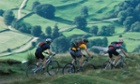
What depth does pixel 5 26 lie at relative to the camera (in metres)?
164

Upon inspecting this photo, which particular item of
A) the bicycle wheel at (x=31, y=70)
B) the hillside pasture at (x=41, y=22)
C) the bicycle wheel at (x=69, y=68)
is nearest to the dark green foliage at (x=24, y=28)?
the hillside pasture at (x=41, y=22)

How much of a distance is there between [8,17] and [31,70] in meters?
155

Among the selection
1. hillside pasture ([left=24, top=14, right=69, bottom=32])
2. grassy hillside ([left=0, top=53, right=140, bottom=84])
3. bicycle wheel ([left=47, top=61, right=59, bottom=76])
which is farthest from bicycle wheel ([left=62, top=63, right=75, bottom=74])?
hillside pasture ([left=24, top=14, right=69, bottom=32])

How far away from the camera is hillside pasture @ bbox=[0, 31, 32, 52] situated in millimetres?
136688

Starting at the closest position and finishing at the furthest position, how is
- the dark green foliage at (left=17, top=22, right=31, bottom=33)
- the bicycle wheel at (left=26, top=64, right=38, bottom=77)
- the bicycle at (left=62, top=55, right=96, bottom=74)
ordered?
1. the bicycle wheel at (left=26, top=64, right=38, bottom=77)
2. the bicycle at (left=62, top=55, right=96, bottom=74)
3. the dark green foliage at (left=17, top=22, right=31, bottom=33)

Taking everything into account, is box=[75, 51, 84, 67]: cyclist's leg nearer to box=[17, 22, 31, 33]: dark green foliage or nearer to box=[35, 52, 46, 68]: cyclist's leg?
box=[35, 52, 46, 68]: cyclist's leg

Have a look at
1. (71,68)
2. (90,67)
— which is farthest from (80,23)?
(71,68)

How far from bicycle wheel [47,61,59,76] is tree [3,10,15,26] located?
146255 mm

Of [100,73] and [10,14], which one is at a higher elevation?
[10,14]

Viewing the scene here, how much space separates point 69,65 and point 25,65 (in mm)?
4110

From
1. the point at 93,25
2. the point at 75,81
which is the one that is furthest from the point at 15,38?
the point at 75,81

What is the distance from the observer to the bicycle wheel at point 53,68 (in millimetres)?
26234

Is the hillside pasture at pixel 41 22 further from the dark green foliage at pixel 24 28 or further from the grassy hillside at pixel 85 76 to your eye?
the grassy hillside at pixel 85 76

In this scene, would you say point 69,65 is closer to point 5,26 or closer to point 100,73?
point 100,73
